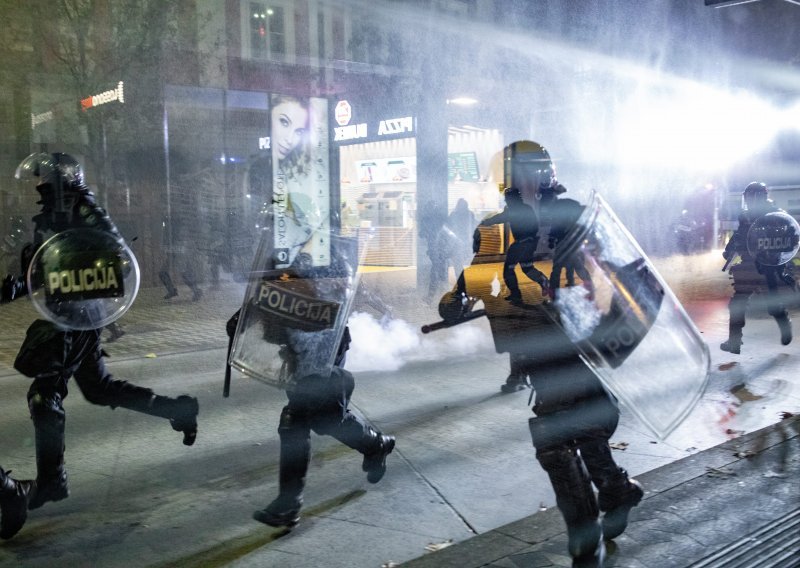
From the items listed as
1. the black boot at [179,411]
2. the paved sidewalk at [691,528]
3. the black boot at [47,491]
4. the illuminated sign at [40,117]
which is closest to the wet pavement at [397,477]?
the paved sidewalk at [691,528]

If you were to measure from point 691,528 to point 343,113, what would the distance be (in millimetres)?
12461

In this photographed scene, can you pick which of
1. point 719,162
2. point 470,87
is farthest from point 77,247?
point 719,162

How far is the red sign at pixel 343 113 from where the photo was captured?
48.5ft

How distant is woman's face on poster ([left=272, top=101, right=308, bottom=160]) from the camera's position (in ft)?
47.0

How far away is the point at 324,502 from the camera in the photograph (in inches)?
156

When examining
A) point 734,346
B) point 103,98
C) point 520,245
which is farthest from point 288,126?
point 520,245

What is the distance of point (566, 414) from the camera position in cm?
294

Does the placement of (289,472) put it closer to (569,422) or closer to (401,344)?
(569,422)

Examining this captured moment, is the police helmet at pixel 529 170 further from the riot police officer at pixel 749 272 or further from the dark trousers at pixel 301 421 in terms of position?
the riot police officer at pixel 749 272

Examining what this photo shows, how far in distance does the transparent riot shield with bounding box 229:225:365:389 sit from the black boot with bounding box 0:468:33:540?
1026 millimetres

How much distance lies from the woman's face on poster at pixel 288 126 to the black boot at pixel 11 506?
37.2ft

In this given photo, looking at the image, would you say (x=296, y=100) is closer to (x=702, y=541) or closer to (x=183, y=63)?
(x=183, y=63)

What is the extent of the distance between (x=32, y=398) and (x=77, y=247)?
0.74 meters

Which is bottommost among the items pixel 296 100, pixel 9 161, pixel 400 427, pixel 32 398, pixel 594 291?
pixel 400 427
